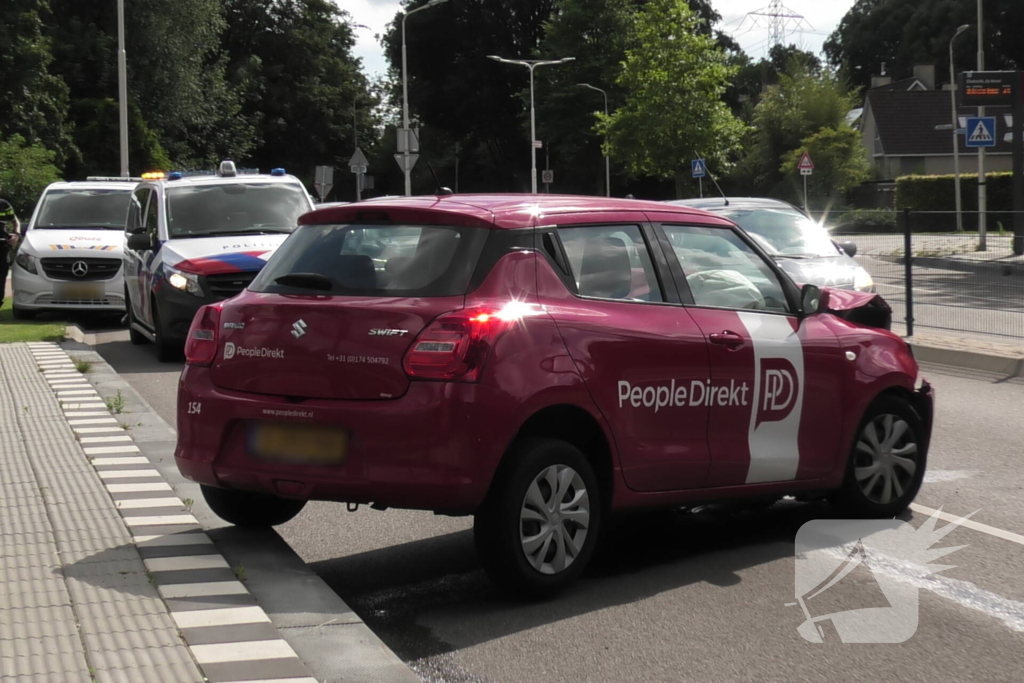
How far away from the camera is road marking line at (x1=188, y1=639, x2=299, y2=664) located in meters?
4.48

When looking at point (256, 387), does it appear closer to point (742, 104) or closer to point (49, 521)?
point (49, 521)

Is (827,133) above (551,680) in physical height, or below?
above

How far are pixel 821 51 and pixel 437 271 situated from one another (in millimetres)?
108922

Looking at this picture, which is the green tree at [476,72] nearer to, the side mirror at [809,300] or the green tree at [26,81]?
the green tree at [26,81]

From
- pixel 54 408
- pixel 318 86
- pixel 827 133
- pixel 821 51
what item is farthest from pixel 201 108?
pixel 821 51

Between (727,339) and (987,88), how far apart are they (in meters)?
26.4

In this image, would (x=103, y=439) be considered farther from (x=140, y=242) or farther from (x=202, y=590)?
(x=140, y=242)

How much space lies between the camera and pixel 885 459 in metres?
7.03

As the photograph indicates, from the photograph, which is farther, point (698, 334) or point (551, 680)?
point (698, 334)

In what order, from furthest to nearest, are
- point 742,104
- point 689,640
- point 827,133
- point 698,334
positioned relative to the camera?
1. point 742,104
2. point 827,133
3. point 698,334
4. point 689,640

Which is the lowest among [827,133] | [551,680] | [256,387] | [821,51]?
[551,680]

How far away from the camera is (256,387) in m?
5.67

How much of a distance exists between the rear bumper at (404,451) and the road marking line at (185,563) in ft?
1.18

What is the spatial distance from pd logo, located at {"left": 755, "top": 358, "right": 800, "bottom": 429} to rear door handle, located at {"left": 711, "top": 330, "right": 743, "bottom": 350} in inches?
6.9
